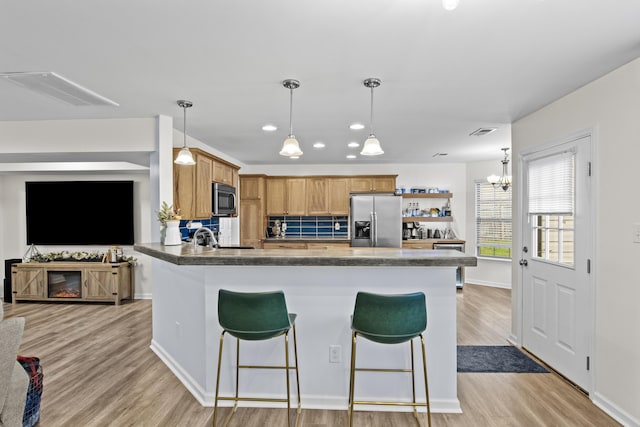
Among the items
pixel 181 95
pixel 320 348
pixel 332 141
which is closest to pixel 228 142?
pixel 332 141

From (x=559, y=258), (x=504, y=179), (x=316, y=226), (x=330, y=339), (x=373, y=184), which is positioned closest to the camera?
(x=330, y=339)

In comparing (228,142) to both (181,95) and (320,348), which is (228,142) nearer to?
(181,95)

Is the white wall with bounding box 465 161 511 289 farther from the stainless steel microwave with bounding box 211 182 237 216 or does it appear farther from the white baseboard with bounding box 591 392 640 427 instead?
the stainless steel microwave with bounding box 211 182 237 216

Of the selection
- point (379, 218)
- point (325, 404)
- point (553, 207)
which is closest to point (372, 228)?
point (379, 218)

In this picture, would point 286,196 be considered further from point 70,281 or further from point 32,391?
point 32,391

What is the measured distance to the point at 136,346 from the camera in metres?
3.64

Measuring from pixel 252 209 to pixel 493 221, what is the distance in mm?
4444

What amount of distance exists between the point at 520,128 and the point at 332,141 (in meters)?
2.24

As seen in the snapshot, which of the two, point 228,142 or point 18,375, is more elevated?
point 228,142

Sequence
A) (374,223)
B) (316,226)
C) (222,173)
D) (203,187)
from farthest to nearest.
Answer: (316,226), (374,223), (222,173), (203,187)

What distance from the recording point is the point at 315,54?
2.27m

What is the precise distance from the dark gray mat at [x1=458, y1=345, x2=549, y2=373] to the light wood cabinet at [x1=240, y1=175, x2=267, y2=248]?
415 cm

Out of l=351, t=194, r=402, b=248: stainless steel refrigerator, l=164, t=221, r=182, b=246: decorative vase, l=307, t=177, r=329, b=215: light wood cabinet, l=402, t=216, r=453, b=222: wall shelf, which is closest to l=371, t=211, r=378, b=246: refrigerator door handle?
l=351, t=194, r=402, b=248: stainless steel refrigerator

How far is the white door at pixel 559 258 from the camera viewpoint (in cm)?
280
